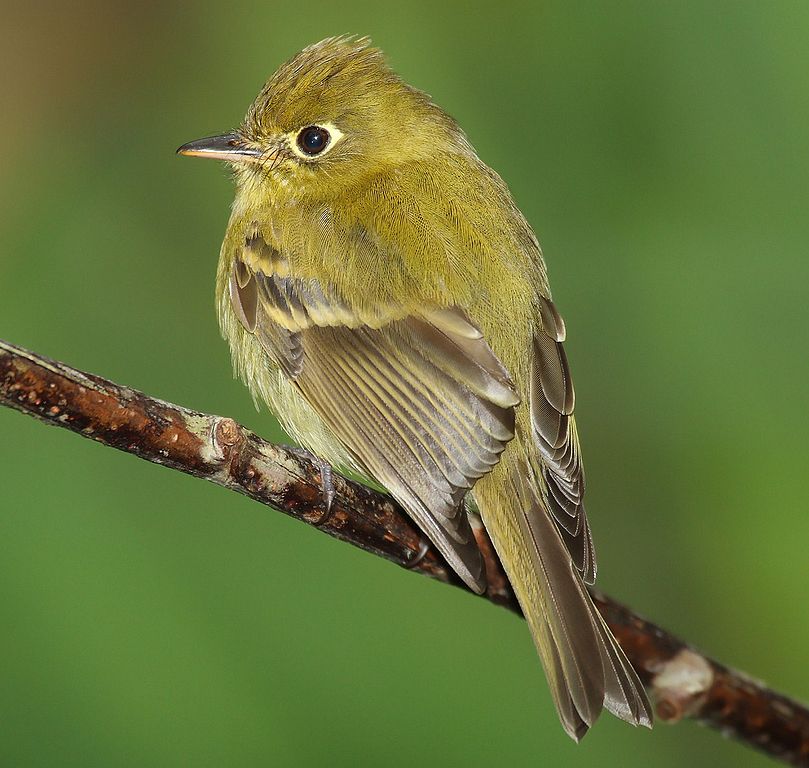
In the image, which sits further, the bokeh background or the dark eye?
the dark eye

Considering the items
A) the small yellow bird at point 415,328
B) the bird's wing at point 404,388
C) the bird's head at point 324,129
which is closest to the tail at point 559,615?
the small yellow bird at point 415,328

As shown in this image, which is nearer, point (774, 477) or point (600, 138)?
point (774, 477)

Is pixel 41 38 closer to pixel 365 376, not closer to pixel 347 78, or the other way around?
pixel 347 78

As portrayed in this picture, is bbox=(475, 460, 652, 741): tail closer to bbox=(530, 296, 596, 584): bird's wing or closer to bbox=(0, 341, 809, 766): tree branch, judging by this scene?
bbox=(530, 296, 596, 584): bird's wing

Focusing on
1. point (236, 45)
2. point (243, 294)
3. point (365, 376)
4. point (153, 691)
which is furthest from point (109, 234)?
point (153, 691)

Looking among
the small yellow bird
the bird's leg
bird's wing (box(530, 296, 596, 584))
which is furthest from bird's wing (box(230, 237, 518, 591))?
bird's wing (box(530, 296, 596, 584))
